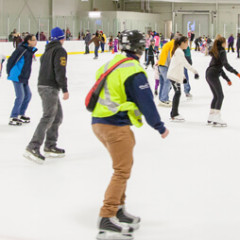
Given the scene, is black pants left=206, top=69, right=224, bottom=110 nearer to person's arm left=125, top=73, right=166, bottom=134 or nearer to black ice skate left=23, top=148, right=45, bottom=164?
black ice skate left=23, top=148, right=45, bottom=164

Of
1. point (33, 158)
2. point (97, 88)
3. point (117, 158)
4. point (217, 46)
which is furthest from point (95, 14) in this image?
point (117, 158)

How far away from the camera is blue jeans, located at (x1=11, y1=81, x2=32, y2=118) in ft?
21.0

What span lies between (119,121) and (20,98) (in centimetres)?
384

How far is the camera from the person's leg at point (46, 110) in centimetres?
464

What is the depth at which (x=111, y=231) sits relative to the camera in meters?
2.88

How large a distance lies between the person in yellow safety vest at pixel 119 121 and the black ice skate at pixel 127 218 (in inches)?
4.1

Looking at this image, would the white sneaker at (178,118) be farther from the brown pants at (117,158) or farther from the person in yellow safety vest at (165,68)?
the brown pants at (117,158)

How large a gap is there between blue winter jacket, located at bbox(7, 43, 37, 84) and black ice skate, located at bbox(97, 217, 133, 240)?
371 centimetres

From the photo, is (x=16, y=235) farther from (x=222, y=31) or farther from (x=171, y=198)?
(x=222, y=31)

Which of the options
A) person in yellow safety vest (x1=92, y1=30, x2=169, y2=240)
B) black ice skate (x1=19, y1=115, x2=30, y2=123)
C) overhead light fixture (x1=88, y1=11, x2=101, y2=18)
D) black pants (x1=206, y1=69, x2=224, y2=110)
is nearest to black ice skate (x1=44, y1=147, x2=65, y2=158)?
black ice skate (x1=19, y1=115, x2=30, y2=123)

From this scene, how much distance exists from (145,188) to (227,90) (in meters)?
7.54

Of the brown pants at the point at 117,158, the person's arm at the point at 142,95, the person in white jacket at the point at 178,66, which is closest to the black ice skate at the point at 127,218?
the brown pants at the point at 117,158

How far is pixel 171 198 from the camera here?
3.65 m

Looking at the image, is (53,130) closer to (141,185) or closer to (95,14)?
(141,185)
